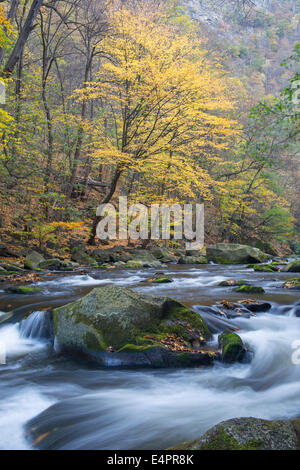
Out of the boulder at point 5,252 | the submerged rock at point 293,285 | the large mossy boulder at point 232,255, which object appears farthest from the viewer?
the large mossy boulder at point 232,255

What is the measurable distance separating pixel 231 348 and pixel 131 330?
1225 mm

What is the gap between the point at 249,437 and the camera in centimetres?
186

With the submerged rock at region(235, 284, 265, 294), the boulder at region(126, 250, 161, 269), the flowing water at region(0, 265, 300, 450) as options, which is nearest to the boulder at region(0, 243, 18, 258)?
the boulder at region(126, 250, 161, 269)

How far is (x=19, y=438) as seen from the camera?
8.07ft

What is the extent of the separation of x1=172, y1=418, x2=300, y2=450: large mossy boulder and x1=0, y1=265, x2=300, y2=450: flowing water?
0.76m

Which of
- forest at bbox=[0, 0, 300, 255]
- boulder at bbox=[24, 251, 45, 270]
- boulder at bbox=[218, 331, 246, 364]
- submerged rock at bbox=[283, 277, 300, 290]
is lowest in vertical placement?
boulder at bbox=[218, 331, 246, 364]

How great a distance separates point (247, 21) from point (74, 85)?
1926 centimetres

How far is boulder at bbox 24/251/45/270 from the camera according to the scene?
32.9 ft

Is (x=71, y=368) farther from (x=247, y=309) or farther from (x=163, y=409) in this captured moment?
(x=247, y=309)

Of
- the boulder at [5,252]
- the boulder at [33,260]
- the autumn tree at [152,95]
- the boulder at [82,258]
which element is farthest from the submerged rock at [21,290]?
the autumn tree at [152,95]

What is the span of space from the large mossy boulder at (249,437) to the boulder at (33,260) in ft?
29.4

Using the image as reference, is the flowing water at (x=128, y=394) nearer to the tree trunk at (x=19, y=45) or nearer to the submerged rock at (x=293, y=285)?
the submerged rock at (x=293, y=285)

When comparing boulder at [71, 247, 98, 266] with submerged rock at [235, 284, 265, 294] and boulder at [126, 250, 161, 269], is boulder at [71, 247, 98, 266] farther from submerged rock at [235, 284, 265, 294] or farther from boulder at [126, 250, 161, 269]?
submerged rock at [235, 284, 265, 294]

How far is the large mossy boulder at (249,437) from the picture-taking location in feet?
5.96
